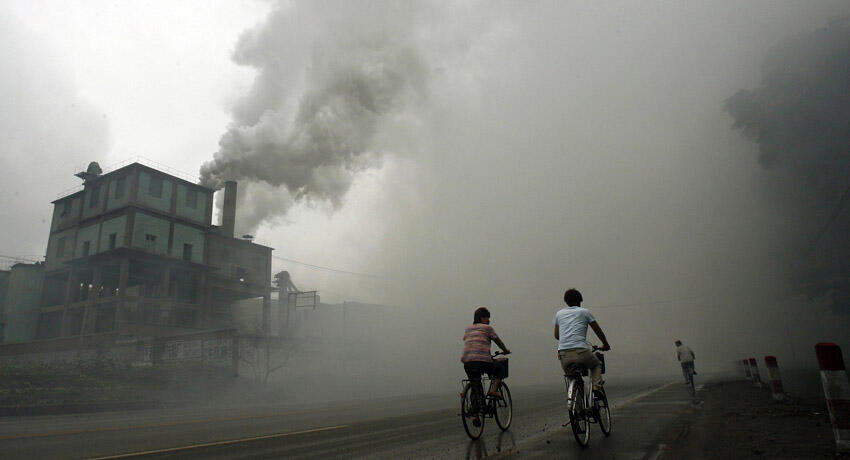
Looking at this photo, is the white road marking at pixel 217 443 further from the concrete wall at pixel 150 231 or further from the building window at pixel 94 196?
the building window at pixel 94 196

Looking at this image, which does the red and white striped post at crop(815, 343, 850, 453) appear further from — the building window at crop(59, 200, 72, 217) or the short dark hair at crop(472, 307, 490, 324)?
the building window at crop(59, 200, 72, 217)

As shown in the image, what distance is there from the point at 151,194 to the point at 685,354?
43656 mm

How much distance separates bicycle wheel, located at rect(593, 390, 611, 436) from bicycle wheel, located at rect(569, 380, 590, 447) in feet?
0.65

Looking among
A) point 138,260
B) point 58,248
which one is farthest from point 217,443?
point 58,248

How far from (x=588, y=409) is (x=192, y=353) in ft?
103

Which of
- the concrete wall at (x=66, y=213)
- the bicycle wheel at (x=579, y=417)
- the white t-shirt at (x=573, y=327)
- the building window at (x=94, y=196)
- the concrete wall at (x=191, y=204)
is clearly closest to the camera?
the bicycle wheel at (x=579, y=417)

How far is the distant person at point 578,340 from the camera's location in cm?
586

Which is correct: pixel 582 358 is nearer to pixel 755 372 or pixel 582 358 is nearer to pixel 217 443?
pixel 217 443

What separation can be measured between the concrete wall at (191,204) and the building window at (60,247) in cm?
1230

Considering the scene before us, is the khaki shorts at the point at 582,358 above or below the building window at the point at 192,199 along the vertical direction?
below

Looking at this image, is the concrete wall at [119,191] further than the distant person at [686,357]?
Yes

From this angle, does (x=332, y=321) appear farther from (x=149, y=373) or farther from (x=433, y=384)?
(x=149, y=373)

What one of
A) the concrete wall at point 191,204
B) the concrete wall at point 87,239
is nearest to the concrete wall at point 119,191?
the concrete wall at point 87,239

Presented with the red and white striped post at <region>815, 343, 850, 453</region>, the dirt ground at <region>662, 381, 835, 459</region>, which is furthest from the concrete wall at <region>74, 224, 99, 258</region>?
the red and white striped post at <region>815, 343, 850, 453</region>
